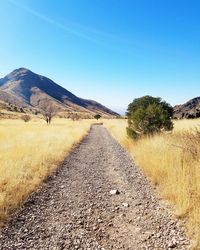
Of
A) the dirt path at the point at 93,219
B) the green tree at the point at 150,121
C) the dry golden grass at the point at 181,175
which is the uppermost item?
the green tree at the point at 150,121

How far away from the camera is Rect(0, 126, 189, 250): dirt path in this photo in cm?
502

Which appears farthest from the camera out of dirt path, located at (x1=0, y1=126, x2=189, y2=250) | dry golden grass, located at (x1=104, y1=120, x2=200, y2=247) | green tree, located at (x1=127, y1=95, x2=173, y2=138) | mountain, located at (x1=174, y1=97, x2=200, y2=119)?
green tree, located at (x1=127, y1=95, x2=173, y2=138)

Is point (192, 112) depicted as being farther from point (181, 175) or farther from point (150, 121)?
point (181, 175)

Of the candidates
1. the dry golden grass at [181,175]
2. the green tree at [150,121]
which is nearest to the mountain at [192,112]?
the dry golden grass at [181,175]

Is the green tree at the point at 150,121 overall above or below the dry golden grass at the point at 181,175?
above

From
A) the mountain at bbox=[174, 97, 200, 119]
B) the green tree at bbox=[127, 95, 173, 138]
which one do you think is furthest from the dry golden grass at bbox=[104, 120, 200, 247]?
the green tree at bbox=[127, 95, 173, 138]

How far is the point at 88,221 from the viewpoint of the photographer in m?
6.05

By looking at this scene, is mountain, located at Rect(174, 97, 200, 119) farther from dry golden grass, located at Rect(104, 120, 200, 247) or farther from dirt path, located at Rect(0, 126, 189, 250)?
dirt path, located at Rect(0, 126, 189, 250)

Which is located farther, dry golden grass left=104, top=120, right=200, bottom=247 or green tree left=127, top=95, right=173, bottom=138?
green tree left=127, top=95, right=173, bottom=138

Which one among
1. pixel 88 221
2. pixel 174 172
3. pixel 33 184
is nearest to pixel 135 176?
pixel 174 172

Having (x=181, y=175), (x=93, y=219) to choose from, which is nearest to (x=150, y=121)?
(x=181, y=175)

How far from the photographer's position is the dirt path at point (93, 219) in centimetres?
502

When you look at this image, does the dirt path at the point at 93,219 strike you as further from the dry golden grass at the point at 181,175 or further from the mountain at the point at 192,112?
the mountain at the point at 192,112

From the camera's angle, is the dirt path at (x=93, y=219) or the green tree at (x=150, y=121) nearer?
the dirt path at (x=93, y=219)
